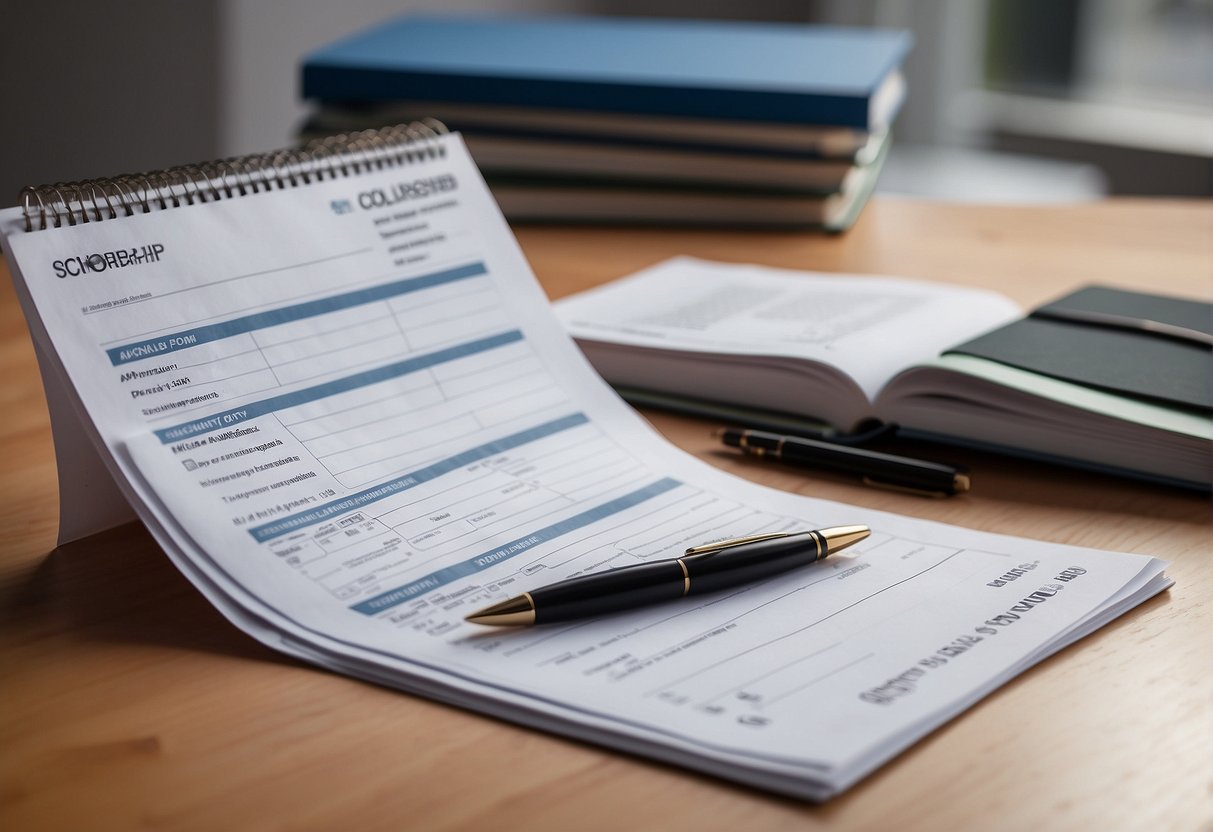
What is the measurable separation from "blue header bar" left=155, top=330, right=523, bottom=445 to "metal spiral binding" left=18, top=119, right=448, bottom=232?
11 cm

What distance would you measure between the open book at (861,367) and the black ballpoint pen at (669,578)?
0.64ft

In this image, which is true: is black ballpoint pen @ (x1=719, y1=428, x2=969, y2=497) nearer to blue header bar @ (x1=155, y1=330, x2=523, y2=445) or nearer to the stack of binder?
blue header bar @ (x1=155, y1=330, x2=523, y2=445)

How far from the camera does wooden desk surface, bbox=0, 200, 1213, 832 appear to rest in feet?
1.34

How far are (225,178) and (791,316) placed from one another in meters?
0.41

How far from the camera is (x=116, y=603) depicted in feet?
1.82

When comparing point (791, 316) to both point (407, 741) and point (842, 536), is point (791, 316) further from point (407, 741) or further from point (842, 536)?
point (407, 741)

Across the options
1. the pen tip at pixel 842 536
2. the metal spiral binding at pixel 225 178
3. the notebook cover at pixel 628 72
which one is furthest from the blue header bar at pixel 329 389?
the notebook cover at pixel 628 72

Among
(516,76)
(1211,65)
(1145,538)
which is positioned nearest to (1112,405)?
(1145,538)

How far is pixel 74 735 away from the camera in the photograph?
0.45m

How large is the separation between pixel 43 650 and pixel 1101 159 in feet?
9.29

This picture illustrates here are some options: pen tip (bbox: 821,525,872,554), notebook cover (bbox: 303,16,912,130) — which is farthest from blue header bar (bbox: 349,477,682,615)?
notebook cover (bbox: 303,16,912,130)

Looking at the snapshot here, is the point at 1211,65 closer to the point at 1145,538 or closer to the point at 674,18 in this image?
the point at 674,18

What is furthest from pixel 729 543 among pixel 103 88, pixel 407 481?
pixel 103 88

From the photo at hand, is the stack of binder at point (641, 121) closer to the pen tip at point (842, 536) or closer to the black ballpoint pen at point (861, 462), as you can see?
the black ballpoint pen at point (861, 462)
